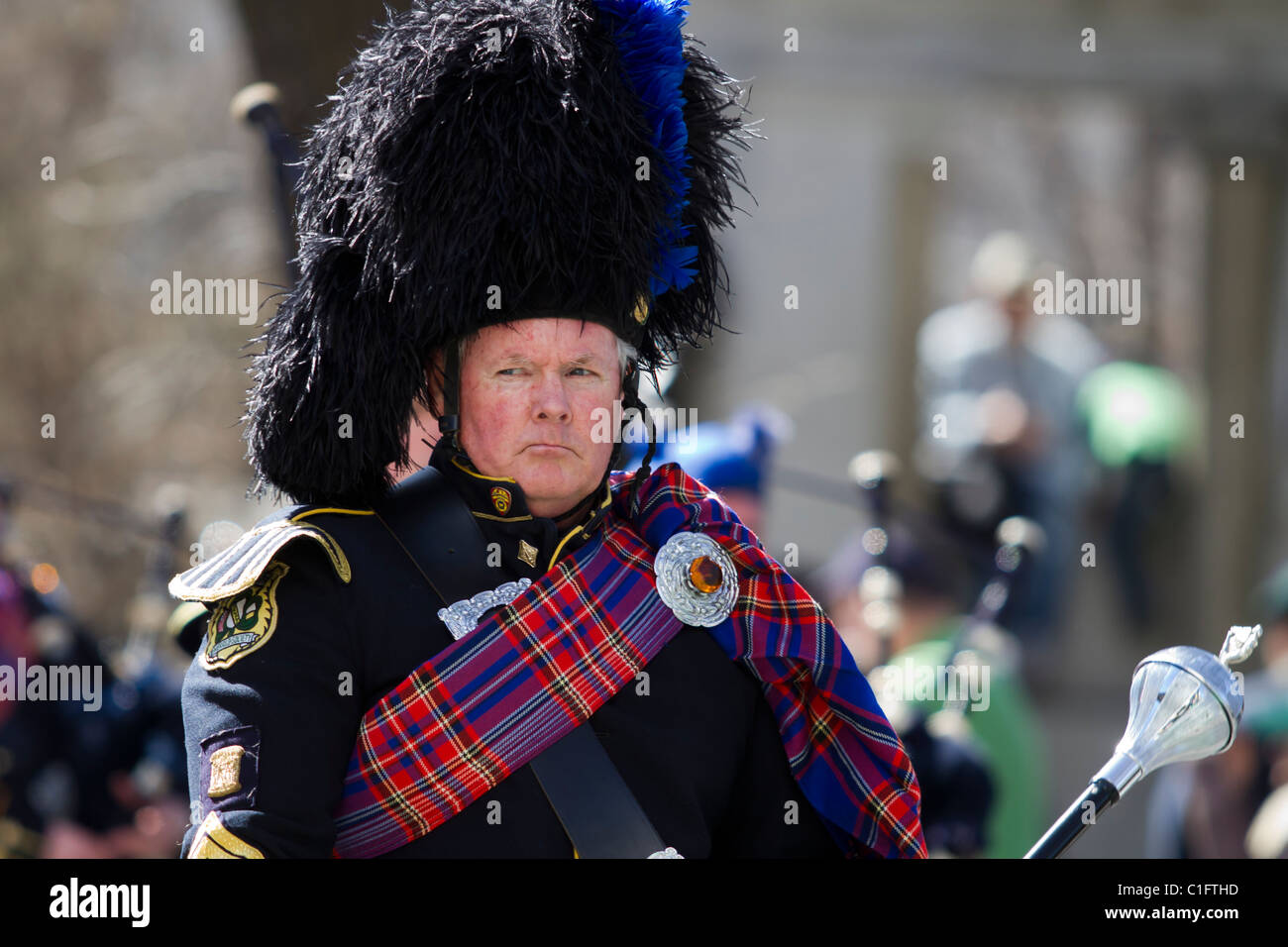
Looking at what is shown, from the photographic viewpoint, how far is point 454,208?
8.89ft

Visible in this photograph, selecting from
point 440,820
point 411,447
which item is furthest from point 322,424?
point 440,820

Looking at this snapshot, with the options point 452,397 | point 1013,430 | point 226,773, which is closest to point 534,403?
point 452,397

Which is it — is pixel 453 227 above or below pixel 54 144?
below

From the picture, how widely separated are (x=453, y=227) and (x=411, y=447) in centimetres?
37

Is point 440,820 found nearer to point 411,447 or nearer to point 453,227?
point 411,447

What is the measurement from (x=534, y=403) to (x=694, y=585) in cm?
37

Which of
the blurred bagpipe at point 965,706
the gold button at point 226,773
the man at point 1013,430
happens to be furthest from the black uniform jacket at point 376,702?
the man at point 1013,430

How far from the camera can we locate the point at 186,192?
7379 millimetres

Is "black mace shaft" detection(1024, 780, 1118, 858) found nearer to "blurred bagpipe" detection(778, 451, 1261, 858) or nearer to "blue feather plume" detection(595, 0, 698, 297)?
"blurred bagpipe" detection(778, 451, 1261, 858)

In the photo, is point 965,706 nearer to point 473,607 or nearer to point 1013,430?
point 473,607

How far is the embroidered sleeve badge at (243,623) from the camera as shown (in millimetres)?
2502

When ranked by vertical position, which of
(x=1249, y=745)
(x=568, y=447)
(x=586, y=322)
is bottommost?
(x=1249, y=745)

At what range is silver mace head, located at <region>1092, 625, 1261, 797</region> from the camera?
2602 millimetres

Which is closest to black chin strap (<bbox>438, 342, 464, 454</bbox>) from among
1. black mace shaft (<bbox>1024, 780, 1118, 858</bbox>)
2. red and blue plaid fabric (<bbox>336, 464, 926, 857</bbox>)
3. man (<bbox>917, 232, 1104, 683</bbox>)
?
red and blue plaid fabric (<bbox>336, 464, 926, 857</bbox>)
